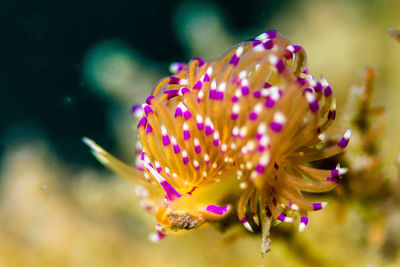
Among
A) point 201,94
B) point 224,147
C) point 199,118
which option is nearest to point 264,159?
point 224,147

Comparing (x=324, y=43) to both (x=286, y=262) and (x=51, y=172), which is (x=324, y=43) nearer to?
(x=286, y=262)

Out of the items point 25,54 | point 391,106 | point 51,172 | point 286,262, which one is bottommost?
point 286,262

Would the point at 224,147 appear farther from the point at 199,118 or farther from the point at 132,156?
the point at 132,156

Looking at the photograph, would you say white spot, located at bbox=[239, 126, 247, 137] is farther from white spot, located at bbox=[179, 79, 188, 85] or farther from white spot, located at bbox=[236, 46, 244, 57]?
white spot, located at bbox=[179, 79, 188, 85]

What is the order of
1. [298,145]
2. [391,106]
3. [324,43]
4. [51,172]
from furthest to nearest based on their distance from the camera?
1. [324,43]
2. [51,172]
3. [391,106]
4. [298,145]

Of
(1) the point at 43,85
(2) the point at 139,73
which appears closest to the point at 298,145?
(2) the point at 139,73

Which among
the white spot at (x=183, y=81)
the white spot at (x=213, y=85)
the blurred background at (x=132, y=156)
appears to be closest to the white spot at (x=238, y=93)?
the white spot at (x=213, y=85)
